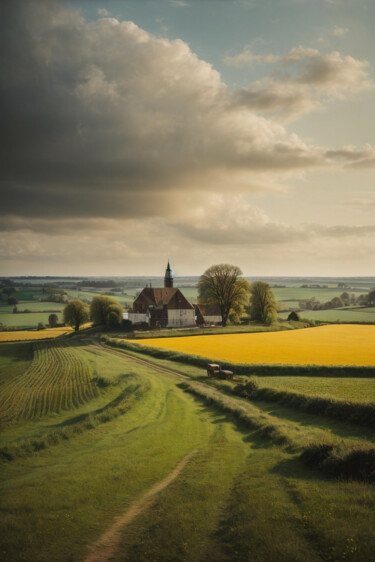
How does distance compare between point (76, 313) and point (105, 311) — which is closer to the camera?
point (105, 311)

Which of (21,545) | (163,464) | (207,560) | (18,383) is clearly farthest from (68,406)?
(207,560)

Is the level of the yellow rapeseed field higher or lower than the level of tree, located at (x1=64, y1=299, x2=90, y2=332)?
lower

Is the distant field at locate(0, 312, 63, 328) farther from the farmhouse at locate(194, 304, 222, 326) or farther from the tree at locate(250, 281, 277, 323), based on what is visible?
the tree at locate(250, 281, 277, 323)

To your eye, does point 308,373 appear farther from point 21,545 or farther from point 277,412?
point 21,545

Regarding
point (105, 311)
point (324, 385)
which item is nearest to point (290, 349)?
point (324, 385)

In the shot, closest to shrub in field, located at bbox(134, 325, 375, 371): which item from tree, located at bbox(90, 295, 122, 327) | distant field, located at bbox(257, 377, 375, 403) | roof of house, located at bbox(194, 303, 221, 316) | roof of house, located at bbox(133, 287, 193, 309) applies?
distant field, located at bbox(257, 377, 375, 403)

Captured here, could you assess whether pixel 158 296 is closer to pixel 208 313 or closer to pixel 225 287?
pixel 208 313

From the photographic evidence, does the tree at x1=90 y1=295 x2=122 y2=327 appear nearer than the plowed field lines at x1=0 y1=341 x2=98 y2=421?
No
